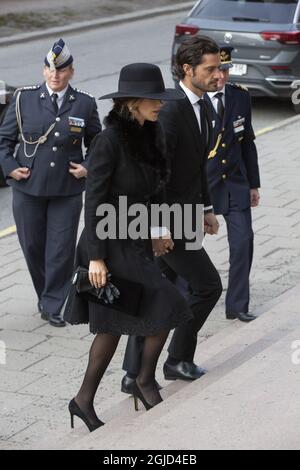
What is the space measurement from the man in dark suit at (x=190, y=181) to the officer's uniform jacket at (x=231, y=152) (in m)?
1.02

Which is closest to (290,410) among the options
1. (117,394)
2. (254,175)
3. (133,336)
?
(133,336)

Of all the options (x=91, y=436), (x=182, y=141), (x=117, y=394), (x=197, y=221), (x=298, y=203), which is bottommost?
(x=298, y=203)

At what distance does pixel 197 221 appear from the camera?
6.84 meters

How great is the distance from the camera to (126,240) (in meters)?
6.10

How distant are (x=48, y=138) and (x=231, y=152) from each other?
1237mm

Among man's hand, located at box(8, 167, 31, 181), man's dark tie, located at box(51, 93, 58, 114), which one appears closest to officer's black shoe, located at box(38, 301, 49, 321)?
man's hand, located at box(8, 167, 31, 181)

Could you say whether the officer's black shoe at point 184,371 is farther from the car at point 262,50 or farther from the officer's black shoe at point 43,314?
the car at point 262,50

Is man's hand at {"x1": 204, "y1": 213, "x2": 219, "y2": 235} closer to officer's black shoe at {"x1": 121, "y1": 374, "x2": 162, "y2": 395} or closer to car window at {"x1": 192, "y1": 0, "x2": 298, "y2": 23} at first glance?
officer's black shoe at {"x1": 121, "y1": 374, "x2": 162, "y2": 395}

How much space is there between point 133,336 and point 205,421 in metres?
0.97

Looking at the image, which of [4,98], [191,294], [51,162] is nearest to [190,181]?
[191,294]

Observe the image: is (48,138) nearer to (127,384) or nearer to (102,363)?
(127,384)

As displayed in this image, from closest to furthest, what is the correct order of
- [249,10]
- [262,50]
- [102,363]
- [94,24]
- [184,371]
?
1. [102,363]
2. [184,371]
3. [262,50]
4. [249,10]
5. [94,24]
